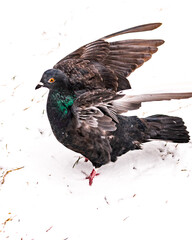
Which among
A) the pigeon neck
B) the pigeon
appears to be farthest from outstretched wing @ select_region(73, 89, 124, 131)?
the pigeon neck

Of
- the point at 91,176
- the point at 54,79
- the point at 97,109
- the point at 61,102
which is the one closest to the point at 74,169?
the point at 91,176

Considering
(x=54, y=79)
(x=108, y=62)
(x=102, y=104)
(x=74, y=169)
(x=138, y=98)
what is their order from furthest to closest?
(x=108, y=62) < (x=74, y=169) < (x=54, y=79) < (x=102, y=104) < (x=138, y=98)

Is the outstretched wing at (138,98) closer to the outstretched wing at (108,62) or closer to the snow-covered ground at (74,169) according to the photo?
the snow-covered ground at (74,169)

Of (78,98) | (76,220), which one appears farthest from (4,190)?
(78,98)

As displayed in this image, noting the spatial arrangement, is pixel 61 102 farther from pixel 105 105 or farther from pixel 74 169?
pixel 74 169

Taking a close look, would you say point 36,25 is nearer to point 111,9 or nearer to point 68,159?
point 111,9

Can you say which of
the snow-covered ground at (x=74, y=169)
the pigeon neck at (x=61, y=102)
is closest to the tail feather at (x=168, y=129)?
the snow-covered ground at (x=74, y=169)

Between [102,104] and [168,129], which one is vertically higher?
[102,104]
